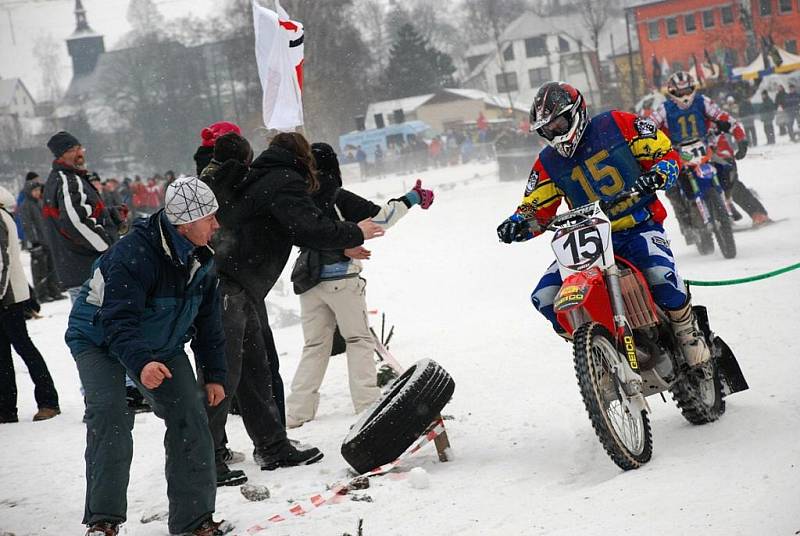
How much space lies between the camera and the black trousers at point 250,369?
6105mm

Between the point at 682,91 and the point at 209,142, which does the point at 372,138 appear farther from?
the point at 209,142

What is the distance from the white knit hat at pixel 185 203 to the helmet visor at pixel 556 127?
6.35ft

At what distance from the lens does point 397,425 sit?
18.9 ft

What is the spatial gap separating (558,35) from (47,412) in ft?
280

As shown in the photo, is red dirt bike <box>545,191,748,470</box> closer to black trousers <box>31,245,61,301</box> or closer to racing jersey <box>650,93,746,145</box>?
racing jersey <box>650,93,746,145</box>

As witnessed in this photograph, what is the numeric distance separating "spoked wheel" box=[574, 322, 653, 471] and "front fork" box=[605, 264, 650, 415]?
0.08 ft

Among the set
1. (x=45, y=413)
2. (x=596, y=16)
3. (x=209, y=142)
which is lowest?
(x=45, y=413)

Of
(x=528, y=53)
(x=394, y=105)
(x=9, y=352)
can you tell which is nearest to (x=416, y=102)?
(x=394, y=105)

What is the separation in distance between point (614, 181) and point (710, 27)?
63.1 meters

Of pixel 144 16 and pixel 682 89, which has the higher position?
pixel 144 16

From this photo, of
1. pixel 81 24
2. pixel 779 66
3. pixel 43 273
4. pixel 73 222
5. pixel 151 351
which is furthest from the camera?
pixel 81 24

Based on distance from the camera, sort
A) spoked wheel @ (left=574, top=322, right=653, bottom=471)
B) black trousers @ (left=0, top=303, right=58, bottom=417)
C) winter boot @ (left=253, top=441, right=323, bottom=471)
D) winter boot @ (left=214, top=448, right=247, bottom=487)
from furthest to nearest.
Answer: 1. black trousers @ (left=0, top=303, right=58, bottom=417)
2. winter boot @ (left=253, top=441, right=323, bottom=471)
3. winter boot @ (left=214, top=448, right=247, bottom=487)
4. spoked wheel @ (left=574, top=322, right=653, bottom=471)

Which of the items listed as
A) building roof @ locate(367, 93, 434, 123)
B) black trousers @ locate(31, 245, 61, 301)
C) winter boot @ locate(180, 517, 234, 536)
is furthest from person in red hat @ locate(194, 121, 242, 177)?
building roof @ locate(367, 93, 434, 123)

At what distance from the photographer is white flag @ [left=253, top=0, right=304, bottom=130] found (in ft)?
27.7
